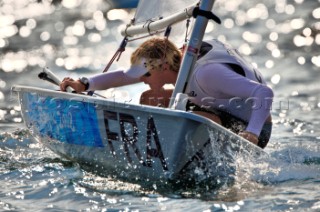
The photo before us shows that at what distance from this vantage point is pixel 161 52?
18.1ft

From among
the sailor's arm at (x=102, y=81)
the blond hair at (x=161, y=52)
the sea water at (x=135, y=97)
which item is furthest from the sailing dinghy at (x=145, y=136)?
the sailor's arm at (x=102, y=81)

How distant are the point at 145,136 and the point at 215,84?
Result: 70cm

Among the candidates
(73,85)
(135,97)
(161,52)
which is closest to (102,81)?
(73,85)

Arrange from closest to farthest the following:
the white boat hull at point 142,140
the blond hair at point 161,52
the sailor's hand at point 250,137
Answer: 1. the white boat hull at point 142,140
2. the sailor's hand at point 250,137
3. the blond hair at point 161,52

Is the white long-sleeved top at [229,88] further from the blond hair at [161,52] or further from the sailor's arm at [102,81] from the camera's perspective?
the sailor's arm at [102,81]

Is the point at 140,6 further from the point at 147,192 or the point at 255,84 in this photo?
the point at 147,192

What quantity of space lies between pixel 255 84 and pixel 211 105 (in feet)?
1.45

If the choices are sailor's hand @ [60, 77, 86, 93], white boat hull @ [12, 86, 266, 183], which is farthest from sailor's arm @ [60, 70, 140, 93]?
white boat hull @ [12, 86, 266, 183]

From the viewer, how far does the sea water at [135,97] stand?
489 cm

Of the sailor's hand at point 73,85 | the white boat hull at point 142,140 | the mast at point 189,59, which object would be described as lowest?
the white boat hull at point 142,140

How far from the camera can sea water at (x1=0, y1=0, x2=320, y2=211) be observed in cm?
489

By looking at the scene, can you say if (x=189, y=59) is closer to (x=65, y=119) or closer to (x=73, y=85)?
(x=65, y=119)

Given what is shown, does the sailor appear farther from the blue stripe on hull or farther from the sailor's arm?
the blue stripe on hull

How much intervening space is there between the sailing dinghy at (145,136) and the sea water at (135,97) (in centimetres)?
11
